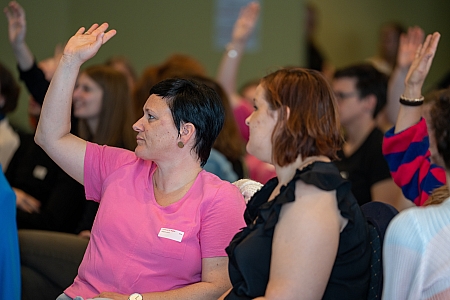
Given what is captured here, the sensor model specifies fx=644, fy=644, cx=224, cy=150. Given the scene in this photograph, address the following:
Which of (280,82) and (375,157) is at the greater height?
(280,82)

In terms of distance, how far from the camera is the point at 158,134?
2059 mm

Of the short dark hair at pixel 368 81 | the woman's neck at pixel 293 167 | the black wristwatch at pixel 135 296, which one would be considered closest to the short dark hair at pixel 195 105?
the woman's neck at pixel 293 167

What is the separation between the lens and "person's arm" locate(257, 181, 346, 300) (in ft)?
5.27

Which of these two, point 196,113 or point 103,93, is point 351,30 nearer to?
point 103,93

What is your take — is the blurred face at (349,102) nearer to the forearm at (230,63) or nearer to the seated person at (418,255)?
the forearm at (230,63)

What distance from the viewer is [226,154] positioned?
10.8ft

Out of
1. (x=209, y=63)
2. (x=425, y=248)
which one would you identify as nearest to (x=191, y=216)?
(x=425, y=248)

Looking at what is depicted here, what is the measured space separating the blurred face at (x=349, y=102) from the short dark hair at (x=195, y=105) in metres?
1.91

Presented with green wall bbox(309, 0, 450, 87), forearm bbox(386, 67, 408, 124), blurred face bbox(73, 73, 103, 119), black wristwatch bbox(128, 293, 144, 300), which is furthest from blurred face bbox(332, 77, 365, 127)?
green wall bbox(309, 0, 450, 87)

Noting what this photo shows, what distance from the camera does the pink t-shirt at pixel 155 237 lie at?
1986 millimetres

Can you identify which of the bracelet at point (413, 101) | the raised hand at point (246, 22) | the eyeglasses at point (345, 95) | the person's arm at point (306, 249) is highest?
the raised hand at point (246, 22)

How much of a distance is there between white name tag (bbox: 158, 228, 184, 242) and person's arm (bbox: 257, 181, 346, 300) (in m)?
0.42

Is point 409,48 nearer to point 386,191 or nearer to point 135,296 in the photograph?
point 386,191

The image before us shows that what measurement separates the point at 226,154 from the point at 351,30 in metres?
5.34
